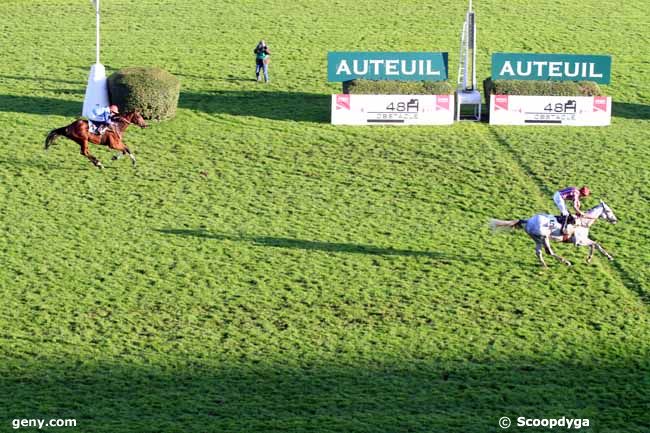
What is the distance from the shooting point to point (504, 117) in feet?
118

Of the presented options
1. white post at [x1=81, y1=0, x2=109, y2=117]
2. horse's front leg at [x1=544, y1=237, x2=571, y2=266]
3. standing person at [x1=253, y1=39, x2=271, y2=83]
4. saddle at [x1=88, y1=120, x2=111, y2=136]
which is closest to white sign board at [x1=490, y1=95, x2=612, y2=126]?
standing person at [x1=253, y1=39, x2=271, y2=83]

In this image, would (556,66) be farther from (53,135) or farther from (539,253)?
(53,135)

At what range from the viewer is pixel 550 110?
35.8 meters

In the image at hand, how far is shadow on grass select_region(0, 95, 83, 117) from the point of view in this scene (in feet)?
117

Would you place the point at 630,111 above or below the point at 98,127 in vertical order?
above

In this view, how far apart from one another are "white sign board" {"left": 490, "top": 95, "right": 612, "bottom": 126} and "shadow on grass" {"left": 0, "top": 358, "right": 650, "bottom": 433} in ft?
54.0

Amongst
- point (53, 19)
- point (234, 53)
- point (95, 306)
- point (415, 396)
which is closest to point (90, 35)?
point (53, 19)

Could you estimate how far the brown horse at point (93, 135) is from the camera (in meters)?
29.6

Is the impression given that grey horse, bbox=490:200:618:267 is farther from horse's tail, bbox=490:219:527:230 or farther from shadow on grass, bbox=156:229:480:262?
shadow on grass, bbox=156:229:480:262

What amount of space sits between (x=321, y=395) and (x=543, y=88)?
19147 millimetres

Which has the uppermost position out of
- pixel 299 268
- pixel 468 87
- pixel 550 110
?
pixel 468 87

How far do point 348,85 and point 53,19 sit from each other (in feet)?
55.7

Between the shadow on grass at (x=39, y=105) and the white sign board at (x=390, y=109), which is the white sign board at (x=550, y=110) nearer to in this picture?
the white sign board at (x=390, y=109)

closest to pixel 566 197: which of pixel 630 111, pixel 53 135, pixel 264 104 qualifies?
pixel 53 135
